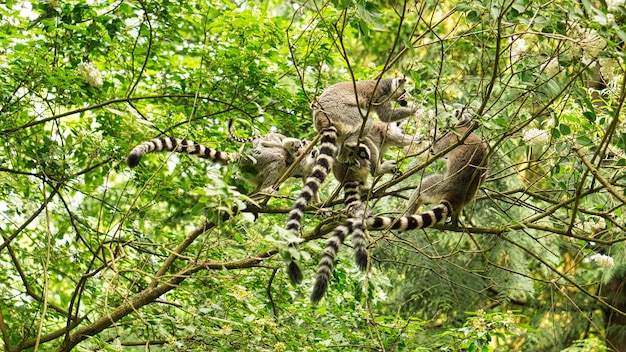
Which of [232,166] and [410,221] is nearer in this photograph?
[232,166]

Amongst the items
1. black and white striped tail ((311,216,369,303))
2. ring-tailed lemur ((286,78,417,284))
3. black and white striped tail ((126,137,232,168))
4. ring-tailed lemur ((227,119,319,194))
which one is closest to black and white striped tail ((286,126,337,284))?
ring-tailed lemur ((286,78,417,284))

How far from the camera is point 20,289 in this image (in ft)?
22.2

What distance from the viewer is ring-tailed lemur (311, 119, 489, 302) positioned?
4.02 meters

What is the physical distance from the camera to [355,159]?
576 centimetres

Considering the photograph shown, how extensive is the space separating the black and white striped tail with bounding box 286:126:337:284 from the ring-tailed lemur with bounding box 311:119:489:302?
217mm

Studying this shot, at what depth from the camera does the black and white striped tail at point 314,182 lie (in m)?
→ 4.11

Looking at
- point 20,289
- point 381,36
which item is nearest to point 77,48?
point 20,289

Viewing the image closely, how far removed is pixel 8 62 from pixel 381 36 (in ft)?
32.1

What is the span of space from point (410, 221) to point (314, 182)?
712mm

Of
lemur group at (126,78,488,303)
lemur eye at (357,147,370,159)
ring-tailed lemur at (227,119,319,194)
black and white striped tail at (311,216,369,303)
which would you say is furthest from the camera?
ring-tailed lemur at (227,119,319,194)

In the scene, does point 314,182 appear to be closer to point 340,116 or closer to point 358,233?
point 358,233

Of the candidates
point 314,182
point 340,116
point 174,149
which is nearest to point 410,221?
point 314,182

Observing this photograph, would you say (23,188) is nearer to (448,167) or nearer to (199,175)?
(199,175)

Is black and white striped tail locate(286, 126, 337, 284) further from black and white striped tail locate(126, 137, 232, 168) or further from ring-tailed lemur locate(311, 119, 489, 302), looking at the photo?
black and white striped tail locate(126, 137, 232, 168)
